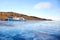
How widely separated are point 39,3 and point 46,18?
0.24 metres

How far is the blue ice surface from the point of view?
1.36 metres

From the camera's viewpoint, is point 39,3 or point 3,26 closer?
point 3,26

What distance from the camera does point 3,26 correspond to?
137cm

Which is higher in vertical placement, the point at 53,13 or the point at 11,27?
the point at 53,13

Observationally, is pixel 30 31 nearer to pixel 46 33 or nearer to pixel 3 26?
pixel 46 33

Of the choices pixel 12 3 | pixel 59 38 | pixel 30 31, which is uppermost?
pixel 12 3

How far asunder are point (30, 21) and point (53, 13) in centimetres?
37

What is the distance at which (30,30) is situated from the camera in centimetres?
143

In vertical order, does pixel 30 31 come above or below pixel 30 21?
below

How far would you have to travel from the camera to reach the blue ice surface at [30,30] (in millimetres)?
1363

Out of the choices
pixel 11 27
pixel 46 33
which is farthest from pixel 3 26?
pixel 46 33

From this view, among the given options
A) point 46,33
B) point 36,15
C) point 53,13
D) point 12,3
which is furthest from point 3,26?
point 53,13

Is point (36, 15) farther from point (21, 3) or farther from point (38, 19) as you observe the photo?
point (21, 3)

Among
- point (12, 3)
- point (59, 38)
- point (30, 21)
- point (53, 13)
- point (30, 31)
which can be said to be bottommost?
point (59, 38)
